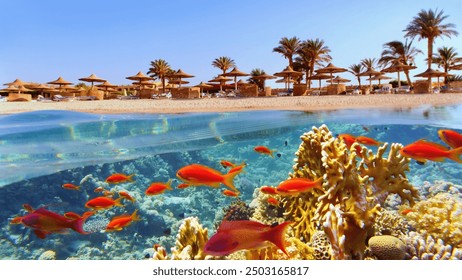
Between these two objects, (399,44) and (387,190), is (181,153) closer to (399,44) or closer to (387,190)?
(387,190)

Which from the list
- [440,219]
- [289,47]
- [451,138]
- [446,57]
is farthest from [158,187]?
[289,47]

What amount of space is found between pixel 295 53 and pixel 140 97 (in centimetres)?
2003

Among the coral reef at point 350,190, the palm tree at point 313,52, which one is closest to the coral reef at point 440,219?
the coral reef at point 350,190

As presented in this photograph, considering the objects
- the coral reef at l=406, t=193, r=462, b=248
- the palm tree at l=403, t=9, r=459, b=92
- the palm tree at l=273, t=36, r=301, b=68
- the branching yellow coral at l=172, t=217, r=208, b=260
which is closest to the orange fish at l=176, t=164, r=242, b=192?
the branching yellow coral at l=172, t=217, r=208, b=260

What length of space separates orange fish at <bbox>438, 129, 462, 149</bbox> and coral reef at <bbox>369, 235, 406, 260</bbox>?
46.1 inches

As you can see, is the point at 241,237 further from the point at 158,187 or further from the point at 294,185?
the point at 158,187

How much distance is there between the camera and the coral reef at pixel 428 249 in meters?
3.31

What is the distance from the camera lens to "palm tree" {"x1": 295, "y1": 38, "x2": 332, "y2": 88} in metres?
36.7

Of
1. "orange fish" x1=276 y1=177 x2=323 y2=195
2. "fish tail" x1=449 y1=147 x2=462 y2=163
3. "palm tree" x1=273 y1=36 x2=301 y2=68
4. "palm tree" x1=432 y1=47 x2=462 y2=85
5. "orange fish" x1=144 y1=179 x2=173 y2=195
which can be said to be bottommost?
"orange fish" x1=144 y1=179 x2=173 y2=195

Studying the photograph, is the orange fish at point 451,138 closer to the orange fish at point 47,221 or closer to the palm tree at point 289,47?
the orange fish at point 47,221

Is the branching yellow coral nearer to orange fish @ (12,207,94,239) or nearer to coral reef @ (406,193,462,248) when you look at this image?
orange fish @ (12,207,94,239)

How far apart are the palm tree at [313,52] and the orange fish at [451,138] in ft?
110

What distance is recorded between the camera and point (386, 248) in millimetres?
3299
